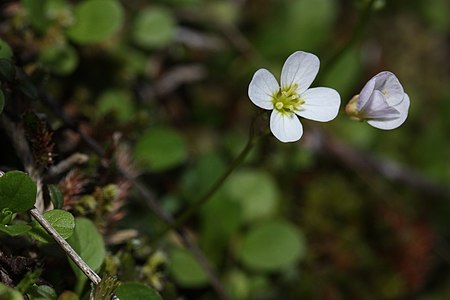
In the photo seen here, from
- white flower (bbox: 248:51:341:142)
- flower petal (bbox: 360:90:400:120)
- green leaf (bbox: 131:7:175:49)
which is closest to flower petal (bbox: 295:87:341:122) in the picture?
white flower (bbox: 248:51:341:142)

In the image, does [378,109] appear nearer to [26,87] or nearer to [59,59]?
[26,87]

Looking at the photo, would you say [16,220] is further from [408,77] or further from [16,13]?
[408,77]

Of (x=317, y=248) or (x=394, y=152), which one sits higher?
(x=394, y=152)

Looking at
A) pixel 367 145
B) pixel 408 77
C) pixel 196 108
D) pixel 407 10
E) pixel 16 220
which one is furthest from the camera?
pixel 407 10

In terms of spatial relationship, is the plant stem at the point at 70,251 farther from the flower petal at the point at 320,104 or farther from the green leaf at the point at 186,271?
the green leaf at the point at 186,271

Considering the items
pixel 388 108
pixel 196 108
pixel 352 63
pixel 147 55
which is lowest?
pixel 196 108

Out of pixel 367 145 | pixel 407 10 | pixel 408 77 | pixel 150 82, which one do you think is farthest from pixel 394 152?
pixel 150 82

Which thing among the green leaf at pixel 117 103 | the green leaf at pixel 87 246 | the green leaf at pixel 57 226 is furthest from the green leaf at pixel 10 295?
the green leaf at pixel 117 103
